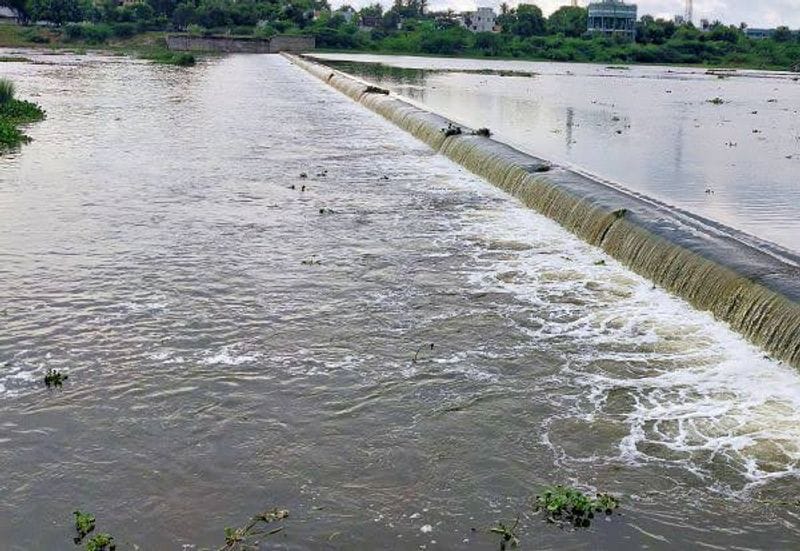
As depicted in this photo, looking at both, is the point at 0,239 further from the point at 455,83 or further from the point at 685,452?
the point at 455,83

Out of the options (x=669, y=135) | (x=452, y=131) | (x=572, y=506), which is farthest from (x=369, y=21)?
(x=572, y=506)

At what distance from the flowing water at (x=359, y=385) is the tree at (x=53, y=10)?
375 feet

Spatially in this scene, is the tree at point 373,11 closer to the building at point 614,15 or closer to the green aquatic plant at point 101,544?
the building at point 614,15

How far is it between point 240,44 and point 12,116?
89495 millimetres

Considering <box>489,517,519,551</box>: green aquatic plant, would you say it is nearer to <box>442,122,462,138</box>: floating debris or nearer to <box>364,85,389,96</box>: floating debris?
<box>442,122,462,138</box>: floating debris

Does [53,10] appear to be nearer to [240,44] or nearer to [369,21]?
[240,44]

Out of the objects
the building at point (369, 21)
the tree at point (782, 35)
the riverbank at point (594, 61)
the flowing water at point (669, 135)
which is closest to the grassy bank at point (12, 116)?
the flowing water at point (669, 135)

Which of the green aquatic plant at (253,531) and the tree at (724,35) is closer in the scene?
the green aquatic plant at (253,531)

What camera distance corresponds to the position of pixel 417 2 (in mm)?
173000

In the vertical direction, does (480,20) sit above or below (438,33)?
above

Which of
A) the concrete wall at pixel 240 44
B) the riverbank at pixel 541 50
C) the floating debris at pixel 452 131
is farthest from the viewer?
the concrete wall at pixel 240 44

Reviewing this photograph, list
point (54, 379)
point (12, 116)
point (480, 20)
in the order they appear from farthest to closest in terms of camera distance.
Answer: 1. point (480, 20)
2. point (12, 116)
3. point (54, 379)

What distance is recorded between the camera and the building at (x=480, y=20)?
165725 millimetres

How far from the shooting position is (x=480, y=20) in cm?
16875
